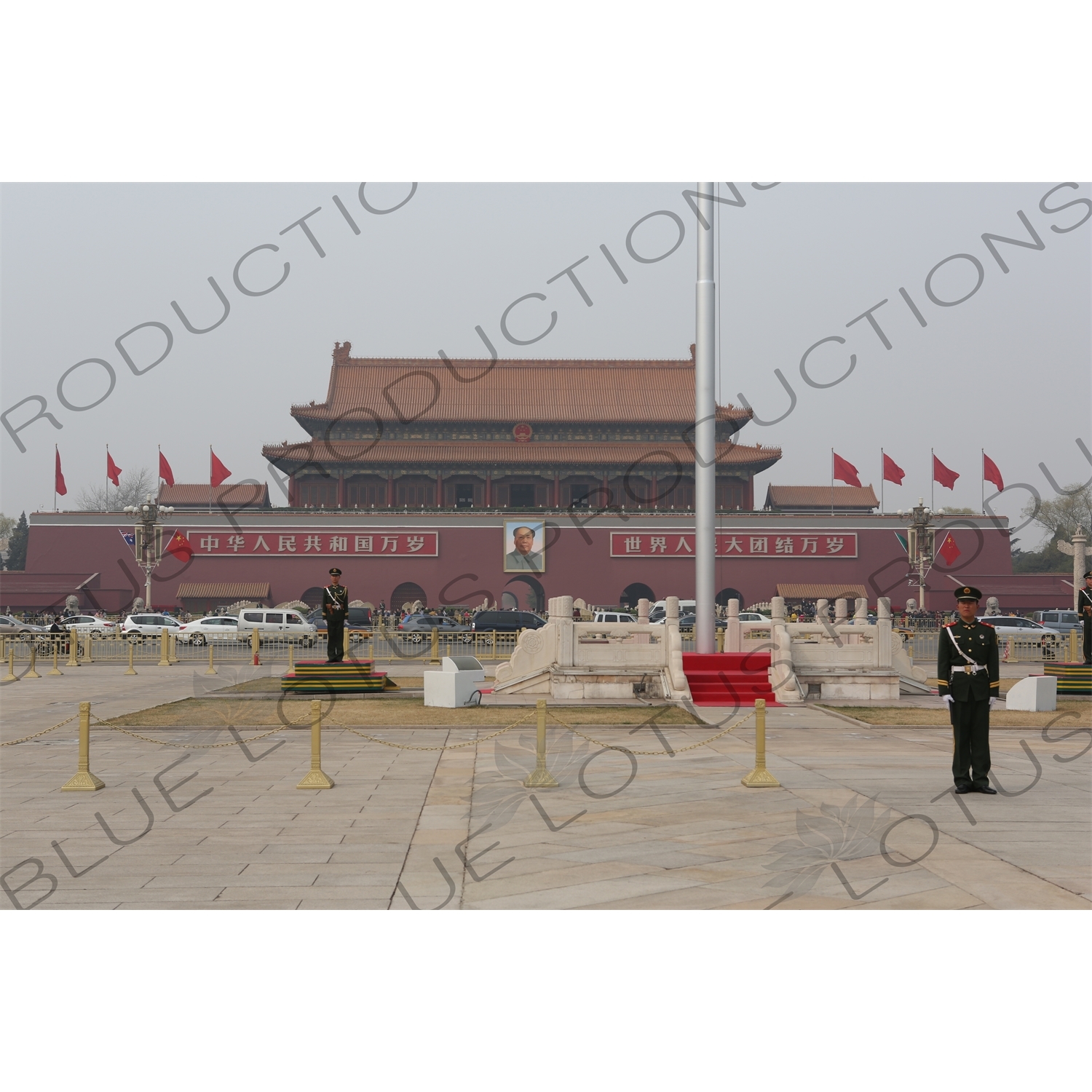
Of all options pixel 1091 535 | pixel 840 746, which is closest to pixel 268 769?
pixel 840 746

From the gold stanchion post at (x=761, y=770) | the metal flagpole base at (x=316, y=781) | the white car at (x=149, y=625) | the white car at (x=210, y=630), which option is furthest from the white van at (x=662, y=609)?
the metal flagpole base at (x=316, y=781)

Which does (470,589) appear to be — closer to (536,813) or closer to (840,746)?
(840,746)

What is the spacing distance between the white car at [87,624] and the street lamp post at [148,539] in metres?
2.03

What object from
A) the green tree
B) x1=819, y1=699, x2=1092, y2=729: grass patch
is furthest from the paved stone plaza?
the green tree

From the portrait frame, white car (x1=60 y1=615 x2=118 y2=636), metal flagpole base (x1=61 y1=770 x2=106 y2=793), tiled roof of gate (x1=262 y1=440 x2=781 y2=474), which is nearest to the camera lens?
metal flagpole base (x1=61 y1=770 x2=106 y2=793)

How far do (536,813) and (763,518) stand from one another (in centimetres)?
3634

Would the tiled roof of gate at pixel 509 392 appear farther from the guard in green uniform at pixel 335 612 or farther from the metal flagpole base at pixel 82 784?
the metal flagpole base at pixel 82 784

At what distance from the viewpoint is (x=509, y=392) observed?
156 ft

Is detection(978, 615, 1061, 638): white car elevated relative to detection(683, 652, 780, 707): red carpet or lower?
lower

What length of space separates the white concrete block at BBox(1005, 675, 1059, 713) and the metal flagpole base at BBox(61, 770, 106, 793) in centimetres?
1173

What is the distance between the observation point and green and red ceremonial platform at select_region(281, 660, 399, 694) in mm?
16359

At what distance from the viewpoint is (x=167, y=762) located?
34.3ft

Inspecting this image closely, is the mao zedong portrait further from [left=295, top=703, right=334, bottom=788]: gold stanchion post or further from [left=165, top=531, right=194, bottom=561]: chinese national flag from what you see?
[left=295, top=703, right=334, bottom=788]: gold stanchion post

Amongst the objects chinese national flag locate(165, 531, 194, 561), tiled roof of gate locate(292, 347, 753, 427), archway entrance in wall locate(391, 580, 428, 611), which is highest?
tiled roof of gate locate(292, 347, 753, 427)
